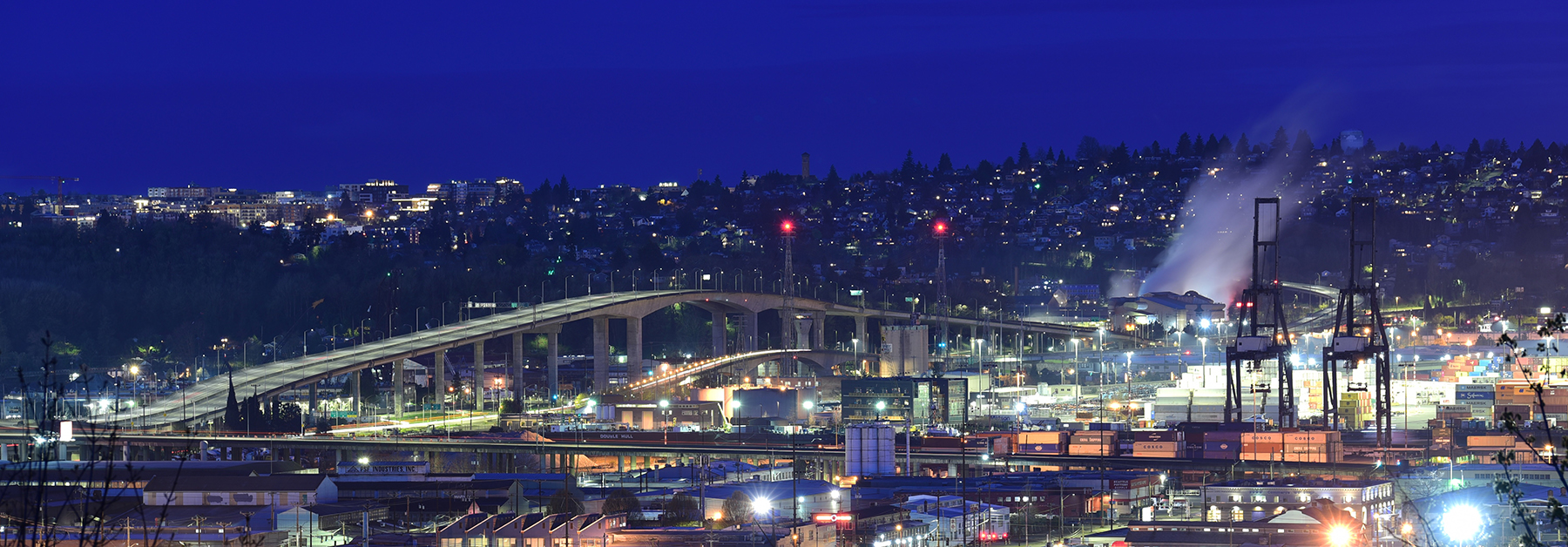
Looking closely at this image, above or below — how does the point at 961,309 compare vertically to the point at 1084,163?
below

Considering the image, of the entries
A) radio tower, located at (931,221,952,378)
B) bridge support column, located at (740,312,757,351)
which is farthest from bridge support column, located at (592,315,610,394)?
bridge support column, located at (740,312,757,351)

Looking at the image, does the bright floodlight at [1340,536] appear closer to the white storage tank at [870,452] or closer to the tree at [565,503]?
the tree at [565,503]

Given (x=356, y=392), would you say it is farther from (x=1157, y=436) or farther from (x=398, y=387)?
(x=1157, y=436)

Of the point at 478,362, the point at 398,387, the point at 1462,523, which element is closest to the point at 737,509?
the point at 1462,523

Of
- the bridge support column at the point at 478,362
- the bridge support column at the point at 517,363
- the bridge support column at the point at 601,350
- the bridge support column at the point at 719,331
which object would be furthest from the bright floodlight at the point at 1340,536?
the bridge support column at the point at 719,331

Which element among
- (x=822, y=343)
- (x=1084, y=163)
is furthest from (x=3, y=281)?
(x=1084, y=163)

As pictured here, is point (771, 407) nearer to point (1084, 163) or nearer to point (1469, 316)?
point (1469, 316)

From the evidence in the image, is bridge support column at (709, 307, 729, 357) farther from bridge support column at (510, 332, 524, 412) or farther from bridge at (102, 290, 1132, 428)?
bridge support column at (510, 332, 524, 412)
